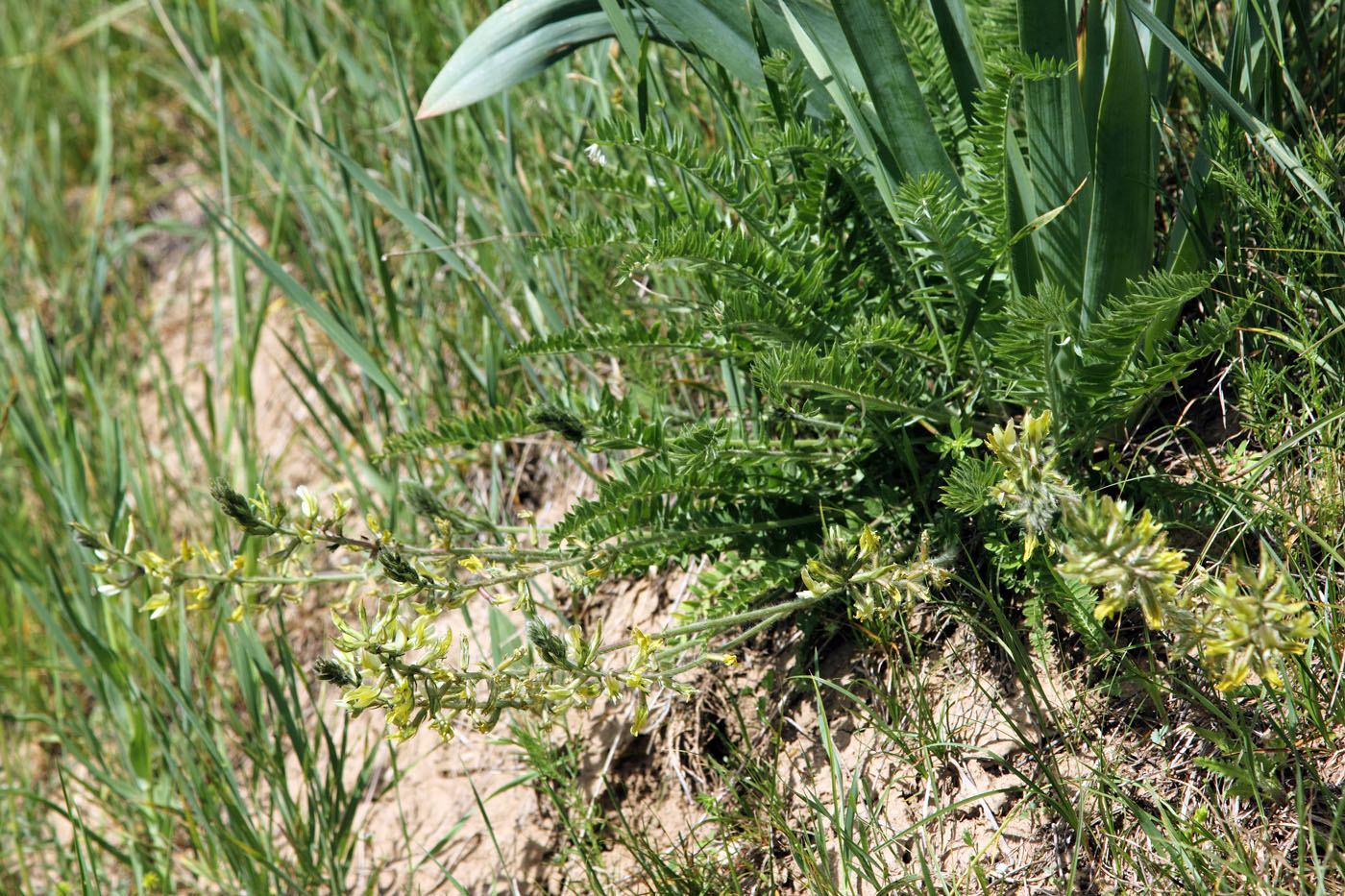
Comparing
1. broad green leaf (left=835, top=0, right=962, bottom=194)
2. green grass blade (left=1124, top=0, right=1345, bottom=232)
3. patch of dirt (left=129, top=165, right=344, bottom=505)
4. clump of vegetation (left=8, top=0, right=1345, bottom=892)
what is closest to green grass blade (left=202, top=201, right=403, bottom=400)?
clump of vegetation (left=8, top=0, right=1345, bottom=892)

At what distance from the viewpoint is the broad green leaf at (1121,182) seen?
118 centimetres

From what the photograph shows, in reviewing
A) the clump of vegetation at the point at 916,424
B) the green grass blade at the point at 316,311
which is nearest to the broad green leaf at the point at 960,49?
the clump of vegetation at the point at 916,424

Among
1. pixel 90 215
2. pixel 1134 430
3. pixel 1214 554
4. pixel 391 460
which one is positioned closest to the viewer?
pixel 1214 554

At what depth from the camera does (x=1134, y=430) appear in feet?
4.90

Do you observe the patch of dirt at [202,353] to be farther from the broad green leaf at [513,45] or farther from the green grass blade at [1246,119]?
the green grass blade at [1246,119]

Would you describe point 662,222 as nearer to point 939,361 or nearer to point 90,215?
point 939,361

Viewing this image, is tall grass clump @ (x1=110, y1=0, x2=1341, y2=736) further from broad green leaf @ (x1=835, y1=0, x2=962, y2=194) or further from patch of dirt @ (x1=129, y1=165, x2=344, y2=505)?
patch of dirt @ (x1=129, y1=165, x2=344, y2=505)

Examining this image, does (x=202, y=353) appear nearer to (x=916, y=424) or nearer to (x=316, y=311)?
(x=316, y=311)

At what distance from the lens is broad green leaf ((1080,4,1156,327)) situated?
118 centimetres

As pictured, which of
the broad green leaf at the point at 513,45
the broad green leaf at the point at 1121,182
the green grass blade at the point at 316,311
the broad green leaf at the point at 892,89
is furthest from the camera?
the green grass blade at the point at 316,311

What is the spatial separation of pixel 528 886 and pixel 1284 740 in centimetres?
125

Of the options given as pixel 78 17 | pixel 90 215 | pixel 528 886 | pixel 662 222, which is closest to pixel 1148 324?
pixel 662 222

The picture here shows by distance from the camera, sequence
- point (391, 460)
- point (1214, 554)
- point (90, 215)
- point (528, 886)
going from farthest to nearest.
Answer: point (90, 215) < point (391, 460) < point (528, 886) < point (1214, 554)

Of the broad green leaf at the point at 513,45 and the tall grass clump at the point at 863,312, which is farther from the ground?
the broad green leaf at the point at 513,45
